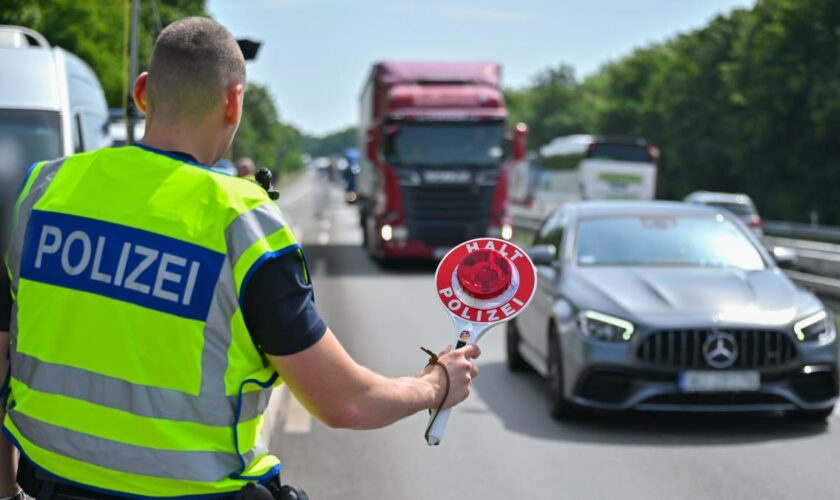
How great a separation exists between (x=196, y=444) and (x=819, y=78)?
57549 mm

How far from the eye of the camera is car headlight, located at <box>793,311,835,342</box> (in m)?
8.86

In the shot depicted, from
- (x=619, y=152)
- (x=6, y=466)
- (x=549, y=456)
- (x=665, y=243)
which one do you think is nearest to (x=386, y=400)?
(x=6, y=466)

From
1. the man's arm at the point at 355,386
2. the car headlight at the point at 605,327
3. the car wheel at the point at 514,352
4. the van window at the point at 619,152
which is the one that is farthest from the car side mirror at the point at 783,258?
the van window at the point at 619,152

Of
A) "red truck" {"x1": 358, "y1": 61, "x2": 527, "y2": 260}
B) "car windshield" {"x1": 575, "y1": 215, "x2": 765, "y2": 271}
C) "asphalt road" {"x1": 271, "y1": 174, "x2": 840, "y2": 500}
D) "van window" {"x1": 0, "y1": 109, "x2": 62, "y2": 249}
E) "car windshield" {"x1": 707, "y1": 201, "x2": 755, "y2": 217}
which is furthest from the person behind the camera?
"car windshield" {"x1": 707, "y1": 201, "x2": 755, "y2": 217}

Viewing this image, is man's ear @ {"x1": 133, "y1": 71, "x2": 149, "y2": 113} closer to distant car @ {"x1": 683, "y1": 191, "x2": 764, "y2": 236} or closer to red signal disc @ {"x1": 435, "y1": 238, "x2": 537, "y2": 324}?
red signal disc @ {"x1": 435, "y1": 238, "x2": 537, "y2": 324}

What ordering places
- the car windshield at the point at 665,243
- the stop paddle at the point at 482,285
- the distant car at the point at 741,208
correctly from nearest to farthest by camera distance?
the stop paddle at the point at 482,285
the car windshield at the point at 665,243
the distant car at the point at 741,208

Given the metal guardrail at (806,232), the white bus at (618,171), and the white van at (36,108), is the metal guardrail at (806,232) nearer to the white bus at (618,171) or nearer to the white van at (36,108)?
the white bus at (618,171)

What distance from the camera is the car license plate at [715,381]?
8.64m

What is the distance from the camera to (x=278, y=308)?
2449 millimetres

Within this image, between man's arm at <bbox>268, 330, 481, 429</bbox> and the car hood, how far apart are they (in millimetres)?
6063

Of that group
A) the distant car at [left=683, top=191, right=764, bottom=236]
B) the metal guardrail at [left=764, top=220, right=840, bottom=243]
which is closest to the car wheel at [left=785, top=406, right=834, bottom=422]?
the distant car at [left=683, top=191, right=764, bottom=236]

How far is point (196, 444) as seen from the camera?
2496mm

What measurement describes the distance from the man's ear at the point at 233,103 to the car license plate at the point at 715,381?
20.9 ft

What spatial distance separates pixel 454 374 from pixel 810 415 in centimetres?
678
